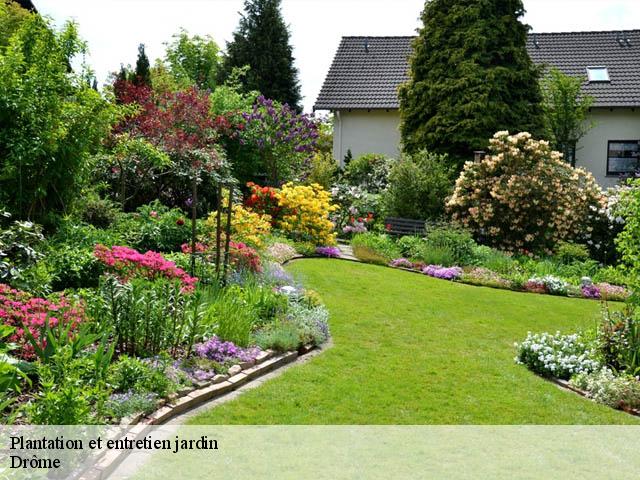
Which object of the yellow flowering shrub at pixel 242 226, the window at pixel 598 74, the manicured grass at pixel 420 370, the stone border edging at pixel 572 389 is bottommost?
the stone border edging at pixel 572 389

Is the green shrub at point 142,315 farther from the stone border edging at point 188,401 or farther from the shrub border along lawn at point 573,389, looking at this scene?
the shrub border along lawn at point 573,389

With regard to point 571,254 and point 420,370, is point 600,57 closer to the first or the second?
point 571,254

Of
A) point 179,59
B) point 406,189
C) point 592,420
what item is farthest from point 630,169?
point 179,59

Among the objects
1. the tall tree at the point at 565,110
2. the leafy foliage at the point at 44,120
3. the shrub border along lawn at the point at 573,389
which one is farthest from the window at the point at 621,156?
the leafy foliage at the point at 44,120

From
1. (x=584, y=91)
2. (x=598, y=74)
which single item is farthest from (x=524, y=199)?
(x=598, y=74)

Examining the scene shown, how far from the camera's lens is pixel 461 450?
15.5 ft

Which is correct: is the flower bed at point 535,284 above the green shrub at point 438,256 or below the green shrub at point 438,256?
below

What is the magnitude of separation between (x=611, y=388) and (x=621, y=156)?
19255mm

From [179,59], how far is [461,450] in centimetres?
3596

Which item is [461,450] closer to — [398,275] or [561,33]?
[398,275]

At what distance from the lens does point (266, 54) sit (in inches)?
1329

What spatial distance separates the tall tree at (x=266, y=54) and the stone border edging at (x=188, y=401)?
2787 centimetres

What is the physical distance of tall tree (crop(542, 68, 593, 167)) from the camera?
22312 mm

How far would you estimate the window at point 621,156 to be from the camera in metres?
23.0
